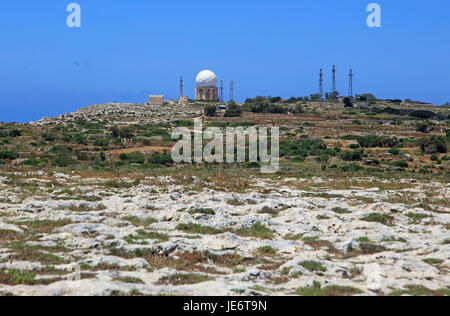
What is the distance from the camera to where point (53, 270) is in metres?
11.4


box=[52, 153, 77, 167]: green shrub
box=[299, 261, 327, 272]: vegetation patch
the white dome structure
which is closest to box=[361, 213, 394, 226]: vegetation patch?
box=[299, 261, 327, 272]: vegetation patch

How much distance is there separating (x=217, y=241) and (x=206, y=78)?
108906mm

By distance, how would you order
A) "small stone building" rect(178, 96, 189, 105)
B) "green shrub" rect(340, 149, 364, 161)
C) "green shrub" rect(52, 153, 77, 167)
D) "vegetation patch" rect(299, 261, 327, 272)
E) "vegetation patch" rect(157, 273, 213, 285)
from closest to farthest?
"vegetation patch" rect(157, 273, 213, 285), "vegetation patch" rect(299, 261, 327, 272), "green shrub" rect(52, 153, 77, 167), "green shrub" rect(340, 149, 364, 161), "small stone building" rect(178, 96, 189, 105)

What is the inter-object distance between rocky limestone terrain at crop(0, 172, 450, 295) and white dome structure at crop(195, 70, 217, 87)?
324ft

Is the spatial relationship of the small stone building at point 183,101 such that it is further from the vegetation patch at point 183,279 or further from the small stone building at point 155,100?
the vegetation patch at point 183,279

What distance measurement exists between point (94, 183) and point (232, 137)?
3669 cm

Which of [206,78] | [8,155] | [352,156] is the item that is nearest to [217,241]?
[8,155]

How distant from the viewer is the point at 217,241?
1465cm

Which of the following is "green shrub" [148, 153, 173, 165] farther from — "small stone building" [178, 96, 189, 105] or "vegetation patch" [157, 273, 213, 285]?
"small stone building" [178, 96, 189, 105]

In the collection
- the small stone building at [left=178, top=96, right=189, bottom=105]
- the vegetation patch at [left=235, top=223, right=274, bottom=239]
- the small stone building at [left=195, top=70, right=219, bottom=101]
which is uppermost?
the small stone building at [left=195, top=70, right=219, bottom=101]

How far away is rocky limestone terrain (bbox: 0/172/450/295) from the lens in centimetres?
1080

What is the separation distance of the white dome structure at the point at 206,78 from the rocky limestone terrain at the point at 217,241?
98604 millimetres

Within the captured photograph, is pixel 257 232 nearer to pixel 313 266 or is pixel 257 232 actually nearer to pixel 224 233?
pixel 224 233
